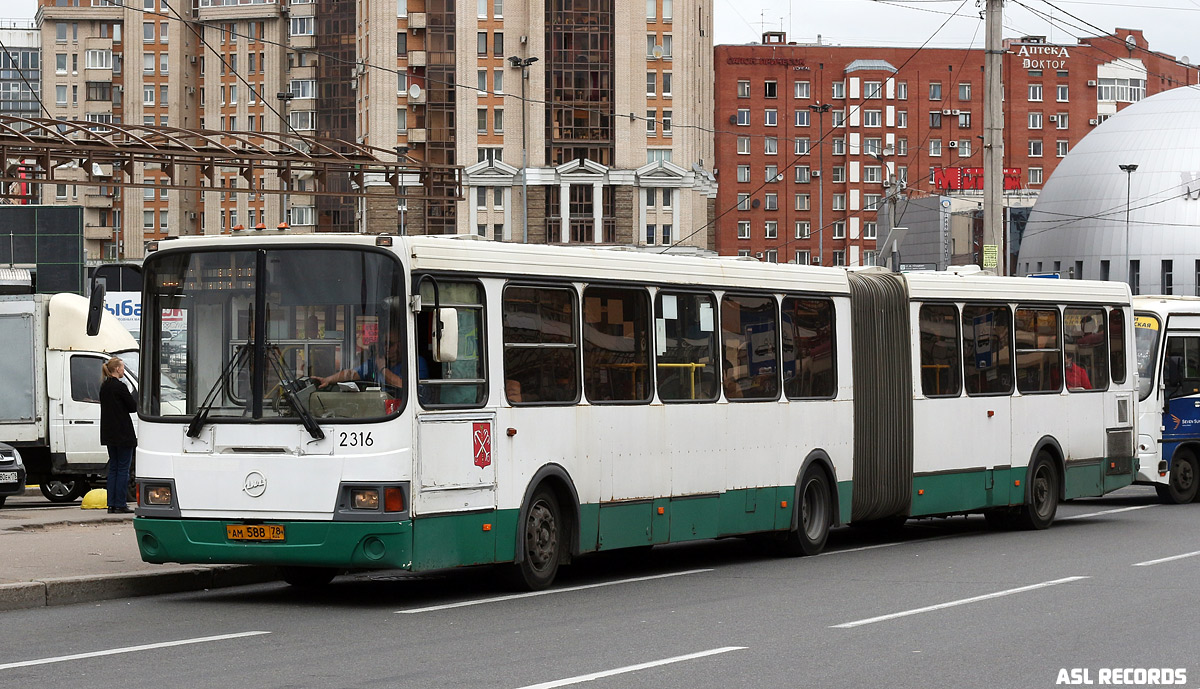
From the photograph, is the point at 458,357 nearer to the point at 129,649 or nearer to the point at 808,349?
the point at 129,649

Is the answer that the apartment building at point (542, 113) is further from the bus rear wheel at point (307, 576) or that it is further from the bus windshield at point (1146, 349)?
the bus rear wheel at point (307, 576)

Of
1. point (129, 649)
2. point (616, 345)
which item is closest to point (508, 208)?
point (616, 345)

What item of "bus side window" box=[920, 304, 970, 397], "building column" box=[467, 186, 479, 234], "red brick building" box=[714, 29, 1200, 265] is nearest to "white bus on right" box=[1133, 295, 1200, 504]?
"bus side window" box=[920, 304, 970, 397]

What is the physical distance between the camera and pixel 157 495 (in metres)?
12.6

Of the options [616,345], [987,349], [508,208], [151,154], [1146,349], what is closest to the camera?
[616,345]

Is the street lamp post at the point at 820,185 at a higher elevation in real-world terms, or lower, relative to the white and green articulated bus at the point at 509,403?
higher

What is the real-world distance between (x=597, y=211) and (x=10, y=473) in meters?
84.8

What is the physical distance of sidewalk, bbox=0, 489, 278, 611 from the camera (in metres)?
12.4

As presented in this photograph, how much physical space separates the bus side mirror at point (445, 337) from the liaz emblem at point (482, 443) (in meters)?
0.73

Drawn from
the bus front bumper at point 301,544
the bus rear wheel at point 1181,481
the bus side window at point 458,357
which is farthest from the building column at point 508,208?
the bus front bumper at point 301,544

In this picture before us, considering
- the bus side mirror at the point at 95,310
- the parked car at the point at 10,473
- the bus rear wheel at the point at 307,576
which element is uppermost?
the bus side mirror at the point at 95,310

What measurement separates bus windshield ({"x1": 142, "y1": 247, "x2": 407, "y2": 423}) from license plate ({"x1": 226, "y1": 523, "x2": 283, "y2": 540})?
77 cm

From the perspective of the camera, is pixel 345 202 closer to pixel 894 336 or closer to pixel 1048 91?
pixel 1048 91

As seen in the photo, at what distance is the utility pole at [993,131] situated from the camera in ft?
96.8
